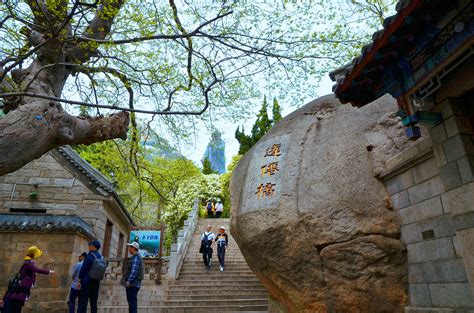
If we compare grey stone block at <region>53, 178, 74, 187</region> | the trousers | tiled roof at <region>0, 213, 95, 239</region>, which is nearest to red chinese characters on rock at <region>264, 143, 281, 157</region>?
→ the trousers

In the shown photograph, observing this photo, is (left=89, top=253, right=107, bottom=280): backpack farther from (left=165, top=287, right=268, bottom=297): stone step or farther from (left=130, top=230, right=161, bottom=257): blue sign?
(left=130, top=230, right=161, bottom=257): blue sign

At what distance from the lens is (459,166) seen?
3504 mm

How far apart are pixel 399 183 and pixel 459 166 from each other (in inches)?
47.2

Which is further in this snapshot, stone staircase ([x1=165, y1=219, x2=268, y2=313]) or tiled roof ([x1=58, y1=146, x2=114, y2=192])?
tiled roof ([x1=58, y1=146, x2=114, y2=192])

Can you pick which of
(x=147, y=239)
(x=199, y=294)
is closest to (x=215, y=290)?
(x=199, y=294)

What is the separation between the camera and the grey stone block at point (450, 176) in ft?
11.6

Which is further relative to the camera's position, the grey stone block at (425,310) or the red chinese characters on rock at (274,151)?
the red chinese characters on rock at (274,151)

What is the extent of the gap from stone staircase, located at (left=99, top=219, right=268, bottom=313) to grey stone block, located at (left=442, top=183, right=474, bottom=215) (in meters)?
7.22

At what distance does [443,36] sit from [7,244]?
10741mm

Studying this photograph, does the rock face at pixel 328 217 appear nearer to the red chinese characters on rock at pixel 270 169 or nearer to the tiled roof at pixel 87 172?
the red chinese characters on rock at pixel 270 169

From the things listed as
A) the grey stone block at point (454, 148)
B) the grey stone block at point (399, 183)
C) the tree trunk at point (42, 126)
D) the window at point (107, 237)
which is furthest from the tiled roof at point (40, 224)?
the grey stone block at point (454, 148)

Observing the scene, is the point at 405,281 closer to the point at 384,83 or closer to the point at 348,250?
the point at 348,250

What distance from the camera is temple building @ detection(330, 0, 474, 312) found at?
3.29 meters

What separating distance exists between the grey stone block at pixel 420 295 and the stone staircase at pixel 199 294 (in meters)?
5.96
